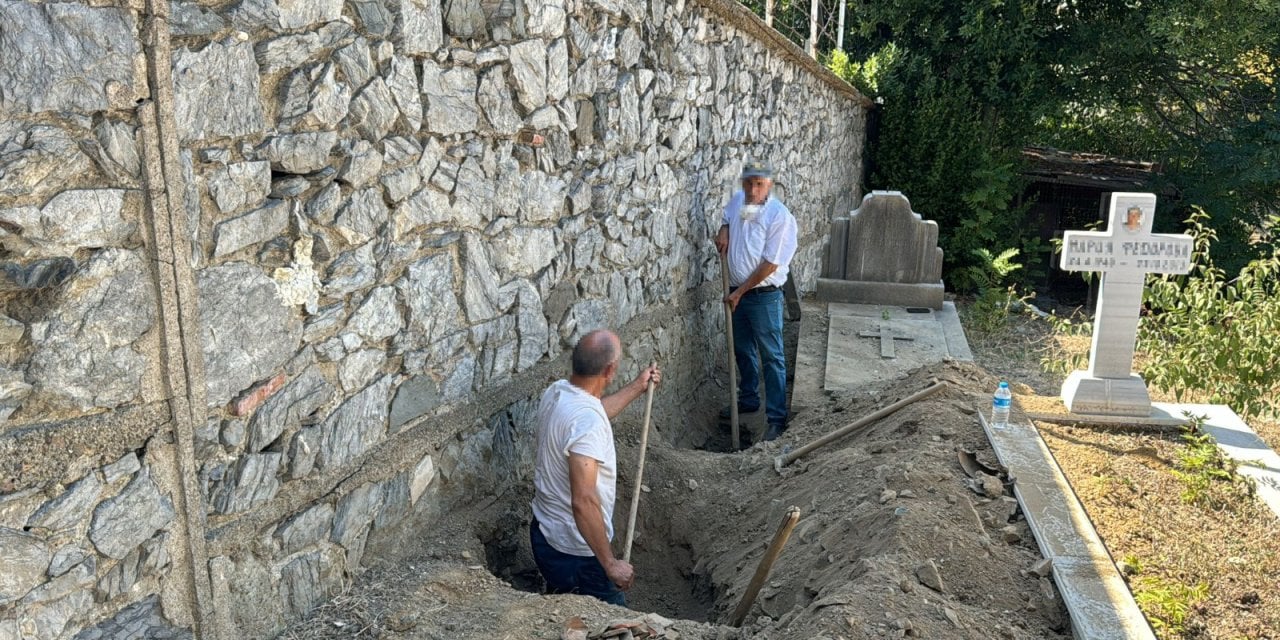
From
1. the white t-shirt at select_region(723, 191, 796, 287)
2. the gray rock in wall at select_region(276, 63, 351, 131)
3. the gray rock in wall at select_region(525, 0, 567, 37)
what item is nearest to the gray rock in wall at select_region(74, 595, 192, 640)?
the gray rock in wall at select_region(276, 63, 351, 131)

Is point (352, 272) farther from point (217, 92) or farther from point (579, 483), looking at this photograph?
point (579, 483)

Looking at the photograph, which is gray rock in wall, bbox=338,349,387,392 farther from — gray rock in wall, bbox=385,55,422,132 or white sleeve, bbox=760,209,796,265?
white sleeve, bbox=760,209,796,265

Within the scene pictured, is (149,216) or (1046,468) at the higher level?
(149,216)

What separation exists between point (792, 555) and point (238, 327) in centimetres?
228

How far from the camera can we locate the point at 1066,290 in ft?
49.7

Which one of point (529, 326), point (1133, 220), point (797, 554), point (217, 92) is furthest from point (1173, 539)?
point (217, 92)

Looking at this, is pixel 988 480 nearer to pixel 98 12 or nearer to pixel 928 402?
pixel 928 402

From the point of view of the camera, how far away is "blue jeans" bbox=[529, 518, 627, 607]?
12.7ft

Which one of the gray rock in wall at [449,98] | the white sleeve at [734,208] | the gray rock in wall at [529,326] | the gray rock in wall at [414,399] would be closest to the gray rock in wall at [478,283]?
the gray rock in wall at [529,326]

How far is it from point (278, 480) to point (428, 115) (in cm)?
137

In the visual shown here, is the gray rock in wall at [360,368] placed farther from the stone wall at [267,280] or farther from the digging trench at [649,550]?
the digging trench at [649,550]

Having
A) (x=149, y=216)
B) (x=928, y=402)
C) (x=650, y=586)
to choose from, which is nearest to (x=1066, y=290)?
(x=928, y=402)

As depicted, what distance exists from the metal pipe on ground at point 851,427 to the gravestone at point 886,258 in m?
3.70

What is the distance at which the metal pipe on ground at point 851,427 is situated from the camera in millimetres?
4887
